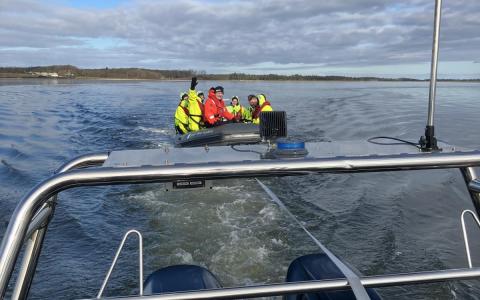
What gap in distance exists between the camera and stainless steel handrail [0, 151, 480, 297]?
1.05m

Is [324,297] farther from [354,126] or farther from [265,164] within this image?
[354,126]

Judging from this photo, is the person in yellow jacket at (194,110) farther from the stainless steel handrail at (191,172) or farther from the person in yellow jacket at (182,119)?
the stainless steel handrail at (191,172)

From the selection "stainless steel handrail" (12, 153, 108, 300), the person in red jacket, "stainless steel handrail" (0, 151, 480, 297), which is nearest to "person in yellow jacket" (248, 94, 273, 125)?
the person in red jacket

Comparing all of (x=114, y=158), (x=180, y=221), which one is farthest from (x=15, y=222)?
(x=180, y=221)

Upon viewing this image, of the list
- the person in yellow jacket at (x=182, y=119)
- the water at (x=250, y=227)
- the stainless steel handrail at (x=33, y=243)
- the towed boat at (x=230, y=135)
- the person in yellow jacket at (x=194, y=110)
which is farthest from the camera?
the person in yellow jacket at (x=182, y=119)

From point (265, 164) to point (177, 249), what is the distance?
395cm

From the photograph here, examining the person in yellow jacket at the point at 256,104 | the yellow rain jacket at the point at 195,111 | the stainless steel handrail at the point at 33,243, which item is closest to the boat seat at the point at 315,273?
the stainless steel handrail at the point at 33,243

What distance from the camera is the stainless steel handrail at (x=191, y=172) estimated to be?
1.05 metres

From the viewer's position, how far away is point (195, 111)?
10.1m

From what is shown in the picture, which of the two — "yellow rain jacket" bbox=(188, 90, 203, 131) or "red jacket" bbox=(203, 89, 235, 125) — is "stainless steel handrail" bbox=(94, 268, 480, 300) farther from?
"yellow rain jacket" bbox=(188, 90, 203, 131)

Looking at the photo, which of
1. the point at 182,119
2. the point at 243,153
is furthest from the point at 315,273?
the point at 182,119

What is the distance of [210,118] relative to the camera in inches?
385

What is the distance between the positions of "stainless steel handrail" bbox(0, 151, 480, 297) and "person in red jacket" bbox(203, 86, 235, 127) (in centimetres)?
809

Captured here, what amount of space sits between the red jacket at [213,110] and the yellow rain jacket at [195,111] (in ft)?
0.58
